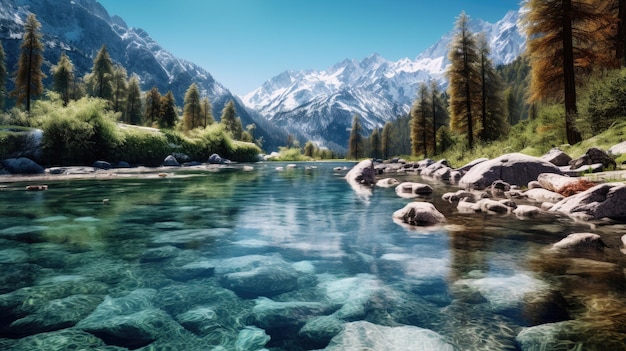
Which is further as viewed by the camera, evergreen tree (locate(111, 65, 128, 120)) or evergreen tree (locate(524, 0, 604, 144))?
evergreen tree (locate(111, 65, 128, 120))

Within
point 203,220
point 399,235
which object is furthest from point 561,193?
point 203,220

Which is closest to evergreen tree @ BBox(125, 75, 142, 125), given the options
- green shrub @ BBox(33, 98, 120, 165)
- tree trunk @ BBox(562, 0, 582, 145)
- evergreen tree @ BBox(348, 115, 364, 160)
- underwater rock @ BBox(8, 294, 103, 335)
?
green shrub @ BBox(33, 98, 120, 165)

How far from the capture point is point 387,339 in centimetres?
337

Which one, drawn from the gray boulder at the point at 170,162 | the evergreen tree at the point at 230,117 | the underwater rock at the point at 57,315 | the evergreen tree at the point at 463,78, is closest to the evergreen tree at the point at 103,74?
the evergreen tree at the point at 230,117

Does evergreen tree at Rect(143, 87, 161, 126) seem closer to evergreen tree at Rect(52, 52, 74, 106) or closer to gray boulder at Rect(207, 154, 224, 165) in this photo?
evergreen tree at Rect(52, 52, 74, 106)

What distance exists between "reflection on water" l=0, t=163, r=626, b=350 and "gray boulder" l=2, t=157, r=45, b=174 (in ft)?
69.5

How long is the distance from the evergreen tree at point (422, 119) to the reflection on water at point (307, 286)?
157ft

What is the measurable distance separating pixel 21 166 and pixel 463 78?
39065 mm

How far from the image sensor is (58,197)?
1362cm

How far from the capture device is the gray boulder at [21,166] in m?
25.1

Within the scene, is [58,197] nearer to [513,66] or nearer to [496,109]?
[496,109]

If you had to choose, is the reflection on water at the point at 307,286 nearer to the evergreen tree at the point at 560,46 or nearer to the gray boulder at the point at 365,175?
the gray boulder at the point at 365,175

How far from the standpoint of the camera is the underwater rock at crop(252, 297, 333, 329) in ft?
12.3

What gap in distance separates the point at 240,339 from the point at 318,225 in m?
5.68
